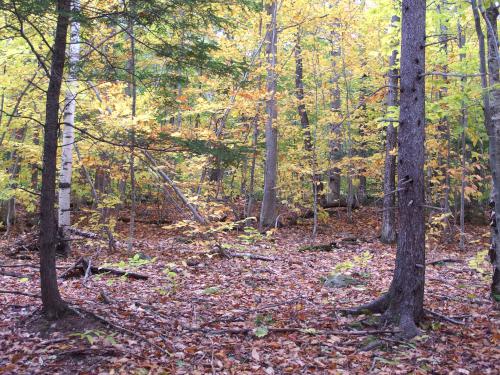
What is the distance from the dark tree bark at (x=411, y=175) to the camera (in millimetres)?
5141

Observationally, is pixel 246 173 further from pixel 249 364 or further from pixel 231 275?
pixel 249 364

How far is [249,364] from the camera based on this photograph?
14.9 feet

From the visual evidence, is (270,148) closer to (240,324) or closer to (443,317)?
(240,324)

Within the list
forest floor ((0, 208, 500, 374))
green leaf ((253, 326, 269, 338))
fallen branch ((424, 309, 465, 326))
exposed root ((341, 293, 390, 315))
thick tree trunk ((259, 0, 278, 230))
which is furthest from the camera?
thick tree trunk ((259, 0, 278, 230))

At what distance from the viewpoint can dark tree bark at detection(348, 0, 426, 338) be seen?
16.9ft

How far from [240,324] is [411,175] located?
2881 mm

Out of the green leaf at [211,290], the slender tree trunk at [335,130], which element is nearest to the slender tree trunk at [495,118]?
the green leaf at [211,290]

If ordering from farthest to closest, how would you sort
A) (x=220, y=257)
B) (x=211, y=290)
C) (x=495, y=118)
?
(x=220, y=257) → (x=211, y=290) → (x=495, y=118)

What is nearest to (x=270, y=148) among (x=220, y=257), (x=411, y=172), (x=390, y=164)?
(x=390, y=164)

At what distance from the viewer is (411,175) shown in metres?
5.13

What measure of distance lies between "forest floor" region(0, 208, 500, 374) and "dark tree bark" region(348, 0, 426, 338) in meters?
0.38

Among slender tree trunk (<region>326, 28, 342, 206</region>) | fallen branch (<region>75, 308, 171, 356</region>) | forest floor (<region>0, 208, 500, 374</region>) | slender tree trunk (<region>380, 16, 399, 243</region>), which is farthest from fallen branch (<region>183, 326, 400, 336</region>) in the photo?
slender tree trunk (<region>326, 28, 342, 206</region>)

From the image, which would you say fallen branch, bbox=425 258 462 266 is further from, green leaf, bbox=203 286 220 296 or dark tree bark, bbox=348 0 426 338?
green leaf, bbox=203 286 220 296

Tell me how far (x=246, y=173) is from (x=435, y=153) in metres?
8.31
